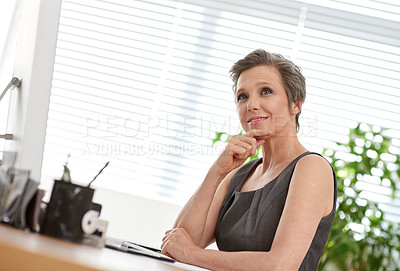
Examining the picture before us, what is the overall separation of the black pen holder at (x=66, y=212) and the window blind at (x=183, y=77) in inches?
98.8

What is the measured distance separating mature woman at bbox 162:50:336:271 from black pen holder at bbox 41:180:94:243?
619 mm

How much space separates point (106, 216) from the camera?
3.25m

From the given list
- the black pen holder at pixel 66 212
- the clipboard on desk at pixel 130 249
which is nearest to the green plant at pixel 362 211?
the clipboard on desk at pixel 130 249

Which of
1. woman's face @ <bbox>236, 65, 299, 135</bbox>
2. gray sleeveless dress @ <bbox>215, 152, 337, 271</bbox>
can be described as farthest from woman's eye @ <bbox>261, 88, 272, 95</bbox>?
gray sleeveless dress @ <bbox>215, 152, 337, 271</bbox>

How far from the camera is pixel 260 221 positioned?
1726 millimetres

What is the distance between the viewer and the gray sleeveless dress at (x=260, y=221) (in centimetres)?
169

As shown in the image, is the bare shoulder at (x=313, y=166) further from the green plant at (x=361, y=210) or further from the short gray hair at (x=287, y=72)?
the green plant at (x=361, y=210)

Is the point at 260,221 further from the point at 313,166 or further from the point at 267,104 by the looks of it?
the point at 267,104

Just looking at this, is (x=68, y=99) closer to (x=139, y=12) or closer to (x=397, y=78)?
(x=139, y=12)

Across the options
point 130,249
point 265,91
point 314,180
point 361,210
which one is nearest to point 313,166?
point 314,180

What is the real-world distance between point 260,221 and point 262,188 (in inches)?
6.6

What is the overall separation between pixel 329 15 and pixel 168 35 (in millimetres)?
1149

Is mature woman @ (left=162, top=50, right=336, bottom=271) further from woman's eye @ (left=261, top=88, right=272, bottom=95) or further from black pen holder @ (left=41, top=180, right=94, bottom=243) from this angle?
black pen holder @ (left=41, top=180, right=94, bottom=243)

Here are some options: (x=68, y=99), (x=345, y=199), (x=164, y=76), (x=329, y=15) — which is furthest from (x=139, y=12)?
(x=345, y=199)
